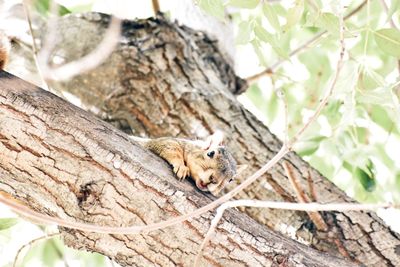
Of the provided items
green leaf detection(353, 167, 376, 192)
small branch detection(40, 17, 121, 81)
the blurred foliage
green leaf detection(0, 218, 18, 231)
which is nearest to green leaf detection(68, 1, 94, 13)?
small branch detection(40, 17, 121, 81)

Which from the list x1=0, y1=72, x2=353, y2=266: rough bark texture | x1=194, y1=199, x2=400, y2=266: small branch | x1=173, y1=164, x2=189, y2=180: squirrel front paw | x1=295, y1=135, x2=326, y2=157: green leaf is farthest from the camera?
x1=295, y1=135, x2=326, y2=157: green leaf

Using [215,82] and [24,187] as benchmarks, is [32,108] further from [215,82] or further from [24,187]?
[215,82]

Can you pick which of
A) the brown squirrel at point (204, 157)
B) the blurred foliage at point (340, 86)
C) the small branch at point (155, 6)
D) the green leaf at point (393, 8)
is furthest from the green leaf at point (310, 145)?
the small branch at point (155, 6)

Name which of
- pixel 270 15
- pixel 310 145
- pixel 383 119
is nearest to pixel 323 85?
pixel 383 119

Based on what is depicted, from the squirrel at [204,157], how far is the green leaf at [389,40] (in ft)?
2.11

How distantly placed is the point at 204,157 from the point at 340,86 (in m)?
0.57

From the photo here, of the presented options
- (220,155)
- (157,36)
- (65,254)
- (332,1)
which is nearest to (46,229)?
(65,254)

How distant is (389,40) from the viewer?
1.85 m

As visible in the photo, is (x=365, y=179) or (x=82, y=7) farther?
(x=82, y=7)

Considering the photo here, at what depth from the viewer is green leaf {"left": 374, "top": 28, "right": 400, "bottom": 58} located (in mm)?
1836

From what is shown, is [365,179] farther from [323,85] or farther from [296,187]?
[323,85]

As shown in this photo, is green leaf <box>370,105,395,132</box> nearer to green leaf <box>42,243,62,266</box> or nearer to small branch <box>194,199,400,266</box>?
small branch <box>194,199,400,266</box>

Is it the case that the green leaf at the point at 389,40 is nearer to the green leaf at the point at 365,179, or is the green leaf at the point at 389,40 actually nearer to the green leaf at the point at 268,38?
the green leaf at the point at 268,38

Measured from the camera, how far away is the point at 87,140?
1.65 meters
